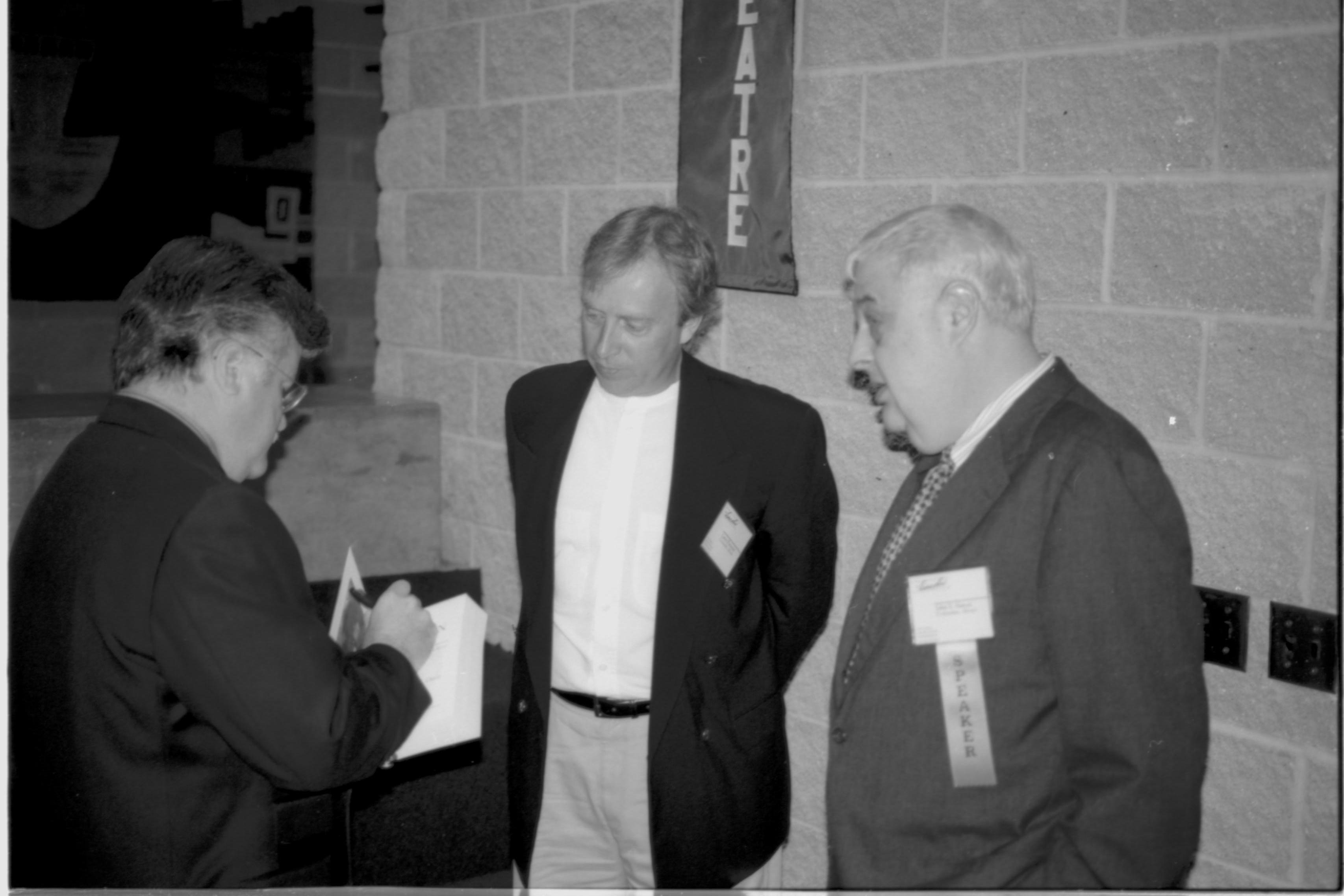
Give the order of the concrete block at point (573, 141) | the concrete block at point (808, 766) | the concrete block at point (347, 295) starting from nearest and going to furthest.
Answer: the concrete block at point (808, 766) → the concrete block at point (573, 141) → the concrete block at point (347, 295)

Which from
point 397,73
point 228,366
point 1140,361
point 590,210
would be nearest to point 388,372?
point 397,73

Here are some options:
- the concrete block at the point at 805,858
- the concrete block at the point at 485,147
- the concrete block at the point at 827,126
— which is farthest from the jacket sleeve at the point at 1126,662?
the concrete block at the point at 485,147

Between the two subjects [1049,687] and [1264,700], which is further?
[1264,700]

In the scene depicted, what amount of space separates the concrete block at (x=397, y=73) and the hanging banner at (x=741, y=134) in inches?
48.8

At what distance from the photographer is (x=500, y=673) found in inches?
122

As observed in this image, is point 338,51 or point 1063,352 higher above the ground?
point 338,51

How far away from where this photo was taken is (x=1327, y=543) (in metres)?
1.73

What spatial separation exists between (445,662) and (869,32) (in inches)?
56.7

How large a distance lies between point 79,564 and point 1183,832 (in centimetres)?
139

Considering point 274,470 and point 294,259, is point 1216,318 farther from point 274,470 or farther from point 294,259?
point 294,259

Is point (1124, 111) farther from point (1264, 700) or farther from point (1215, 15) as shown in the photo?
point (1264, 700)

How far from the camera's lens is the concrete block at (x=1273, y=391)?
5.62 ft

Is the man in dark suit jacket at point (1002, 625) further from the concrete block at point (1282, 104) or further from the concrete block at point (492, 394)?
the concrete block at point (492, 394)

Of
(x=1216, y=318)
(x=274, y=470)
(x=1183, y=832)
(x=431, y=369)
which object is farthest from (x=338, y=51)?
(x=1183, y=832)
